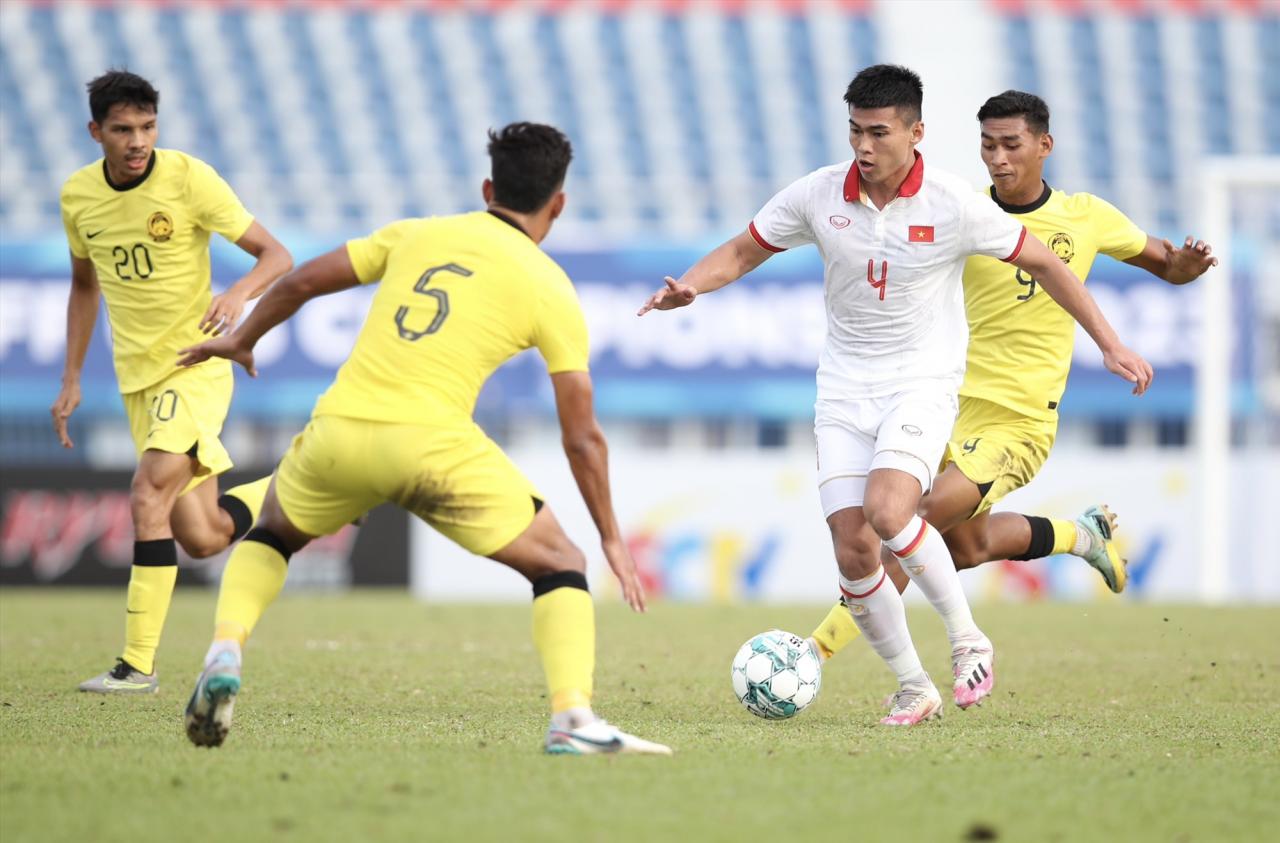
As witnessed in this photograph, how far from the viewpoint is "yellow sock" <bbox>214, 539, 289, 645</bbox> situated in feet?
17.0

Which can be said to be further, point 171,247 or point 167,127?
point 167,127

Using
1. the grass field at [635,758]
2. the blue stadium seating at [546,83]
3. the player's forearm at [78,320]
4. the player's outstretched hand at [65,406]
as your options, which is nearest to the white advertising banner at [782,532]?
the blue stadium seating at [546,83]

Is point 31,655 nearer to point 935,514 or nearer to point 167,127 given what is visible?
point 935,514

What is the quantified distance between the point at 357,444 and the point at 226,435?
1600 cm

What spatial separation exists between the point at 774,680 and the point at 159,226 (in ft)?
11.4

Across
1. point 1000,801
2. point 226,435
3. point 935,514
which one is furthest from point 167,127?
point 1000,801

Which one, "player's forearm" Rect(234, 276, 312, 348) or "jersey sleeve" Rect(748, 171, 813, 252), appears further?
"jersey sleeve" Rect(748, 171, 813, 252)

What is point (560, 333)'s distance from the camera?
5.10 metres

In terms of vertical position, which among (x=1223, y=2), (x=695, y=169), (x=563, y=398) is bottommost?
(x=563, y=398)

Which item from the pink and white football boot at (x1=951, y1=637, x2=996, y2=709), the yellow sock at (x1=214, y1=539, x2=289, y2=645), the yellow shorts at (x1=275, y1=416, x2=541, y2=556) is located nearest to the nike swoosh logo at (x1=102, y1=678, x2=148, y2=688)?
the yellow sock at (x1=214, y1=539, x2=289, y2=645)

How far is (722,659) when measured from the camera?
9586 mm

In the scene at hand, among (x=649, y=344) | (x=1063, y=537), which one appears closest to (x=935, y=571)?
(x=1063, y=537)

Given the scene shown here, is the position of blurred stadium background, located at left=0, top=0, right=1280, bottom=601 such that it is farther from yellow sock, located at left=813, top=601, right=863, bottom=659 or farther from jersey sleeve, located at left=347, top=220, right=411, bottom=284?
jersey sleeve, located at left=347, top=220, right=411, bottom=284

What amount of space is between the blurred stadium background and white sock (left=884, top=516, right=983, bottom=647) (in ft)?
35.6
